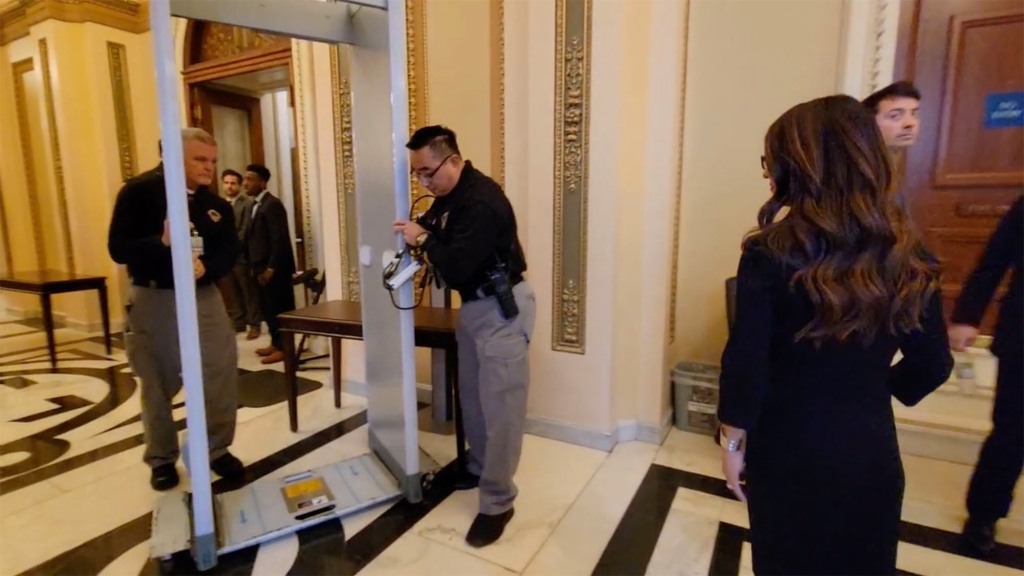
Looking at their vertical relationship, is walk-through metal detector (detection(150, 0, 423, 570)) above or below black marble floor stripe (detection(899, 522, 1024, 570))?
above

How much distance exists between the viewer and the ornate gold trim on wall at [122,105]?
4.86 metres

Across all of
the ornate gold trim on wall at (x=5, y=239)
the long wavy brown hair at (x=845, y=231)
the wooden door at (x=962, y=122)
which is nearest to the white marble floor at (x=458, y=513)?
the wooden door at (x=962, y=122)

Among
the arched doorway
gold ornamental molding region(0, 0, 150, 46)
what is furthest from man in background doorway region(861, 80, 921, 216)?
gold ornamental molding region(0, 0, 150, 46)

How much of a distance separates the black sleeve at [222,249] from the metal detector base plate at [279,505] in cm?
88

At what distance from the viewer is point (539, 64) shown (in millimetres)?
2516

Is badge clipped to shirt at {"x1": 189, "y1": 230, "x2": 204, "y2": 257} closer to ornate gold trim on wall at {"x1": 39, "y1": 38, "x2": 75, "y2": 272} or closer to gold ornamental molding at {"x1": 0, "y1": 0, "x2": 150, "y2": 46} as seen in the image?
gold ornamental molding at {"x1": 0, "y1": 0, "x2": 150, "y2": 46}

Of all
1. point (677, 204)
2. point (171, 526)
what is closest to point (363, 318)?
point (171, 526)

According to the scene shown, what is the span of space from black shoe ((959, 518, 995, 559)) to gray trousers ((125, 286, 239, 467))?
9.37 ft

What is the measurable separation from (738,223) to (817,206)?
1933 mm

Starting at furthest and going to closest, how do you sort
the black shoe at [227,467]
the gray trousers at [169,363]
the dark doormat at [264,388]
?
1. the dark doormat at [264,388]
2. the black shoe at [227,467]
3. the gray trousers at [169,363]

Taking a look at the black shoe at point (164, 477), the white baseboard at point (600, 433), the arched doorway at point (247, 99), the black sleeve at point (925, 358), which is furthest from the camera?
the arched doorway at point (247, 99)

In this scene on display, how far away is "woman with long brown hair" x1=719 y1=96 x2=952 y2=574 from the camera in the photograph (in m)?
0.96

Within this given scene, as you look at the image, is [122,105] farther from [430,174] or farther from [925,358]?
[925,358]

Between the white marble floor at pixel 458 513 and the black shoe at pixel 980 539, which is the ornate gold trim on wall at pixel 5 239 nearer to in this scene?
the white marble floor at pixel 458 513
